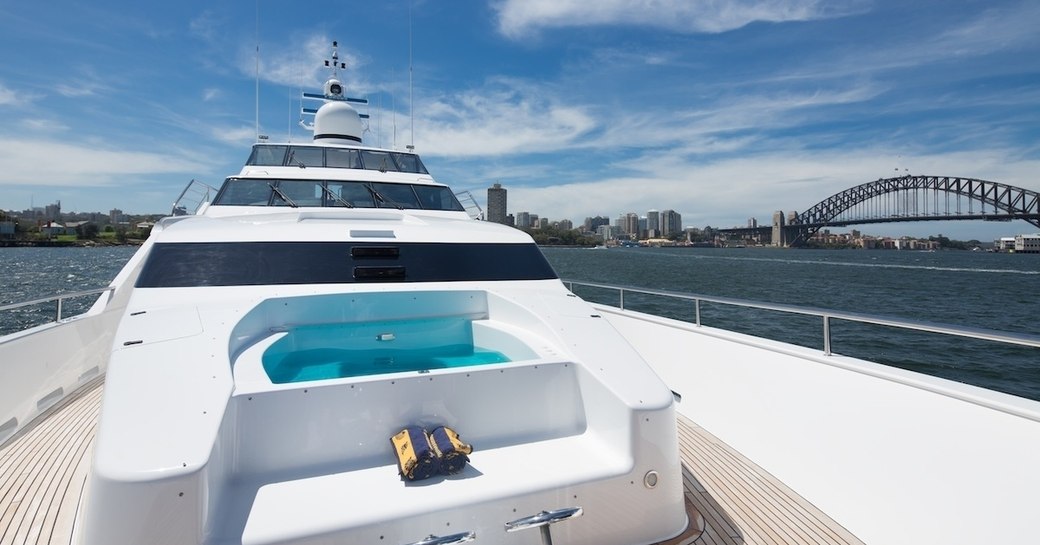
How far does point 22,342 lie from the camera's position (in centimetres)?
417

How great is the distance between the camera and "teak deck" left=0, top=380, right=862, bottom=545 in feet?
8.68

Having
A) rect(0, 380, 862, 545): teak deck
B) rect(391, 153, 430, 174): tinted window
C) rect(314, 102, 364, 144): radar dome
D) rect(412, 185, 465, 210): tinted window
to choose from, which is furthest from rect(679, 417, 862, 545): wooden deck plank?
rect(314, 102, 364, 144): radar dome

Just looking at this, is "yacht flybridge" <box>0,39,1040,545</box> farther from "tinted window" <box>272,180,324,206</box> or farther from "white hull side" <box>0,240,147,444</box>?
"tinted window" <box>272,180,324,206</box>

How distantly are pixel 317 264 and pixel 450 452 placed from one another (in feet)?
6.22

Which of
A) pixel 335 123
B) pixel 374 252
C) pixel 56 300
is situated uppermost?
pixel 335 123

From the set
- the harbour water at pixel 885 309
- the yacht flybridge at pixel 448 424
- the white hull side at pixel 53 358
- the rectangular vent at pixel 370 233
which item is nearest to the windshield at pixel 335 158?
the white hull side at pixel 53 358

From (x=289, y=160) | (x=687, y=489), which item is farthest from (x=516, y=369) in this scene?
(x=289, y=160)

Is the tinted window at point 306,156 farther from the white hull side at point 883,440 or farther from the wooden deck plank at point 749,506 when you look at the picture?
the wooden deck plank at point 749,506

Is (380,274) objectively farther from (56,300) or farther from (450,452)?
(56,300)

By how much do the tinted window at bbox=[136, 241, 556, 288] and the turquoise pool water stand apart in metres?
0.38

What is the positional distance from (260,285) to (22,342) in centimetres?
265

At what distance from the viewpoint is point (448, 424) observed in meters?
2.43

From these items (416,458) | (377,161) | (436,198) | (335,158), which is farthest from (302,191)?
(416,458)

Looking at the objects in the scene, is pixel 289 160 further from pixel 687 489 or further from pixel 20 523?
pixel 687 489
